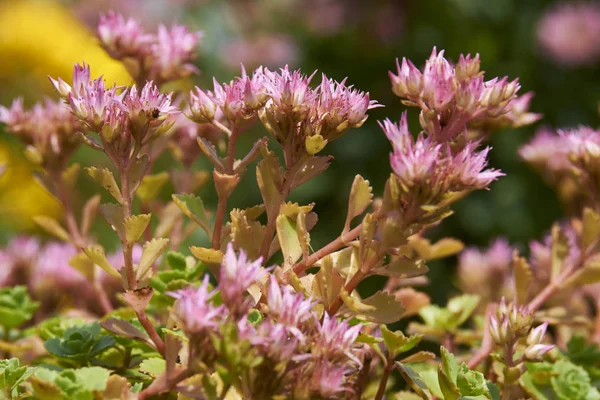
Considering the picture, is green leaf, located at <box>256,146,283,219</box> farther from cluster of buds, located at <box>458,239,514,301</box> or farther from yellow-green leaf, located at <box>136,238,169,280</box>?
cluster of buds, located at <box>458,239,514,301</box>

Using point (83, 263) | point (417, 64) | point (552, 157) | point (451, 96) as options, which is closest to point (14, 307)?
point (83, 263)

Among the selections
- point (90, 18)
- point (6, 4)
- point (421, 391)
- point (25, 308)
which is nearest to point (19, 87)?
point (6, 4)

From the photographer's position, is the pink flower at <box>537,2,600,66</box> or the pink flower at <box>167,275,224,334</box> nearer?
the pink flower at <box>167,275,224,334</box>

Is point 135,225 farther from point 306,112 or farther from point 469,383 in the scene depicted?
point 469,383

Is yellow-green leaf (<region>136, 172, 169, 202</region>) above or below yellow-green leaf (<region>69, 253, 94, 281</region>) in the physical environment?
above

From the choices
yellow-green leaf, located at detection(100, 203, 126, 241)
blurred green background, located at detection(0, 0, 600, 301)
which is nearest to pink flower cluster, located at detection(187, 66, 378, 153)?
yellow-green leaf, located at detection(100, 203, 126, 241)

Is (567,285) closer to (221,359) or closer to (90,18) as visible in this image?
(221,359)
